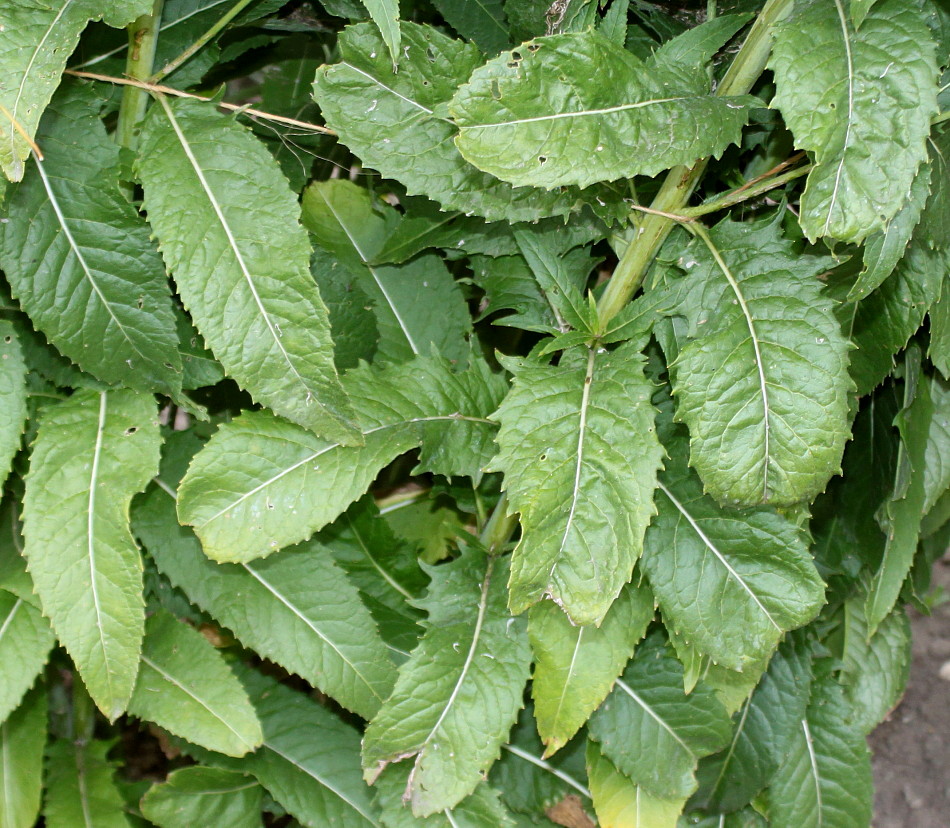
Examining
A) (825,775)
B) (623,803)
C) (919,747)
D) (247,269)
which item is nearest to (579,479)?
(247,269)

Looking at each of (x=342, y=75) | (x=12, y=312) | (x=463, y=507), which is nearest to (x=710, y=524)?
(x=463, y=507)

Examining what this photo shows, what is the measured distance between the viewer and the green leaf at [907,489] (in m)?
1.36

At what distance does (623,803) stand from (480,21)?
1.26 m

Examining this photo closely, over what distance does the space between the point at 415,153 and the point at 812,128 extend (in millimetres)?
481

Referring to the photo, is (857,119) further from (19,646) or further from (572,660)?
(19,646)

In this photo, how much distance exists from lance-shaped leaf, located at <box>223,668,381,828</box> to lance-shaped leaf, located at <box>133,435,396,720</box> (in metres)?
0.24

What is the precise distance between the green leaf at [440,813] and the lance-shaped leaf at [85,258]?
673 millimetres

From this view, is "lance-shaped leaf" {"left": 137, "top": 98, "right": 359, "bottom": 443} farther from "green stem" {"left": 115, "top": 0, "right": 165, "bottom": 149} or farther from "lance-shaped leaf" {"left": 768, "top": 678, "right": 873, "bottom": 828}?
"lance-shaped leaf" {"left": 768, "top": 678, "right": 873, "bottom": 828}

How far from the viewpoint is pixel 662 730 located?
4.64 feet

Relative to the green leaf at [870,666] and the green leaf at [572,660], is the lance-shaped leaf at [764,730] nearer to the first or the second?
the green leaf at [870,666]

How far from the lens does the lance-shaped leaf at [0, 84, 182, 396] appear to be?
1.12 metres

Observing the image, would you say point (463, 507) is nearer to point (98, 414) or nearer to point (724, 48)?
point (98, 414)

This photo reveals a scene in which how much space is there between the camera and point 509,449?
3.59ft

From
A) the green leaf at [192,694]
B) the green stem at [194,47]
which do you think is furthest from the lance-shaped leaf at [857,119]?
the green leaf at [192,694]
